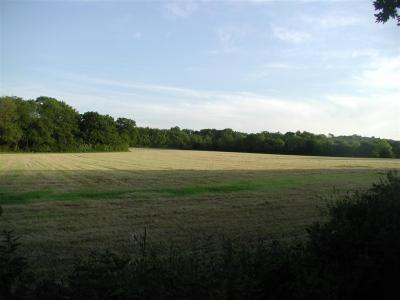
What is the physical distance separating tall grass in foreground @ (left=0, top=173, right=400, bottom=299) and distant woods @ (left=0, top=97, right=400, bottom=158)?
3556 inches

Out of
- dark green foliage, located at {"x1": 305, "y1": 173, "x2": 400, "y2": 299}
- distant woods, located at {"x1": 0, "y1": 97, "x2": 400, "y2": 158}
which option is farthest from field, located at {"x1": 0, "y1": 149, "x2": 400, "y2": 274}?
distant woods, located at {"x1": 0, "y1": 97, "x2": 400, "y2": 158}

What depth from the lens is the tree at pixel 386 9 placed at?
9.47 meters

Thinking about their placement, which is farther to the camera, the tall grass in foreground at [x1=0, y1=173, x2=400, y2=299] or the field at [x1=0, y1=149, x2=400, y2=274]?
the field at [x1=0, y1=149, x2=400, y2=274]

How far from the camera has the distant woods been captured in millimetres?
91562

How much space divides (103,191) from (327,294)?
19433mm

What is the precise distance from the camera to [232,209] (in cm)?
1708

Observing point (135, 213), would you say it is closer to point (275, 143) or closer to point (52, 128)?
point (52, 128)

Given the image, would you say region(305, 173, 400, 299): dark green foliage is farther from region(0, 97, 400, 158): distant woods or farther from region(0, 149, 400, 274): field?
region(0, 97, 400, 158): distant woods

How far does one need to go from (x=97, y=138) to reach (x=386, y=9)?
100317 mm

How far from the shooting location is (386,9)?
9570mm

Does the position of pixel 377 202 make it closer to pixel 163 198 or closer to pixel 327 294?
pixel 327 294

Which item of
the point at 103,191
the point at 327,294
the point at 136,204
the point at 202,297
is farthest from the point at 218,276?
the point at 103,191

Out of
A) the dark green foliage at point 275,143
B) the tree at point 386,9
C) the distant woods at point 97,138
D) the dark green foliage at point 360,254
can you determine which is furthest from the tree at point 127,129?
the dark green foliage at point 360,254

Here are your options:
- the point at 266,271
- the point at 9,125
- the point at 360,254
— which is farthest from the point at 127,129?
the point at 266,271
